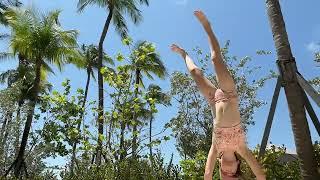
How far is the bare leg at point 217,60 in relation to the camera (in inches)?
208

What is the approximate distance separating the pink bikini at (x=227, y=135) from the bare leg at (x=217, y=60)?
0.08 m

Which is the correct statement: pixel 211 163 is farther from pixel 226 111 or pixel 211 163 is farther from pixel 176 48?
pixel 176 48

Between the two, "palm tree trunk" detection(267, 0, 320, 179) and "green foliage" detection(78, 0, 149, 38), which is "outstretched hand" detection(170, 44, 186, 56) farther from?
"green foliage" detection(78, 0, 149, 38)

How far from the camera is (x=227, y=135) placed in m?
5.12

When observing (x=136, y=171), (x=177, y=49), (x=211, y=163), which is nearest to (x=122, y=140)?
(x=136, y=171)

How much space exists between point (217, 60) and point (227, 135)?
2.72ft

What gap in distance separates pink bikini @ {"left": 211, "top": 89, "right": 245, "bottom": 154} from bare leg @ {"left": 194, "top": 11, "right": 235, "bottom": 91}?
8 cm

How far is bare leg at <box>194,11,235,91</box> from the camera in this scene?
17.3 ft

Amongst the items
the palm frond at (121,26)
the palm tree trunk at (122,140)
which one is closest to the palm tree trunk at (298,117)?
the palm tree trunk at (122,140)

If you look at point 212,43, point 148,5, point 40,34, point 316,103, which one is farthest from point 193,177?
point 148,5

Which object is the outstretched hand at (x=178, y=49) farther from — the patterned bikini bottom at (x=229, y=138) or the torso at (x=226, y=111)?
the patterned bikini bottom at (x=229, y=138)

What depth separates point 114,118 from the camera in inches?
538

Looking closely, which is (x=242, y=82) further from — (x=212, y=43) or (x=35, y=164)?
(x=212, y=43)

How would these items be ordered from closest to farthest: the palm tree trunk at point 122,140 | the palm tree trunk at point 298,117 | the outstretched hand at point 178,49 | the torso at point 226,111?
1. the torso at point 226,111
2. the outstretched hand at point 178,49
3. the palm tree trunk at point 298,117
4. the palm tree trunk at point 122,140
